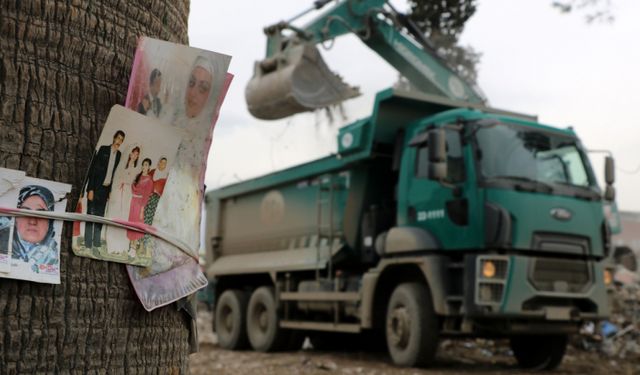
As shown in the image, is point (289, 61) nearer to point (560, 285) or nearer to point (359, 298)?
point (359, 298)

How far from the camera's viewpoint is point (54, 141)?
1.56m

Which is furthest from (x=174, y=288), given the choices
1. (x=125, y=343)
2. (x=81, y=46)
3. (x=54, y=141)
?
(x=81, y=46)

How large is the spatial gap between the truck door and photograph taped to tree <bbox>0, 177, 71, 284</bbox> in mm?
6681

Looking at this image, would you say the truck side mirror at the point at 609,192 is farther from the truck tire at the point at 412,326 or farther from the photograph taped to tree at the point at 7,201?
the photograph taped to tree at the point at 7,201

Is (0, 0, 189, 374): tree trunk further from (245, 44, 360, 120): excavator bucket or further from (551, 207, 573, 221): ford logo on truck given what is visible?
(245, 44, 360, 120): excavator bucket

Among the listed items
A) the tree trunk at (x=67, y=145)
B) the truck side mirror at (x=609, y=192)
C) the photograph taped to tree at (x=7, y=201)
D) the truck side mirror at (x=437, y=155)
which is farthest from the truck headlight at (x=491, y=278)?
the photograph taped to tree at (x=7, y=201)

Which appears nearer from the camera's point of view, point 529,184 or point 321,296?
point 529,184

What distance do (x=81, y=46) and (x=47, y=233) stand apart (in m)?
0.39

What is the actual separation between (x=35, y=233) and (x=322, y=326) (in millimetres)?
8610

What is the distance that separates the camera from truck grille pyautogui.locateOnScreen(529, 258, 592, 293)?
7.94 metres

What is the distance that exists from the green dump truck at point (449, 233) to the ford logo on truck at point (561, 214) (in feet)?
0.05

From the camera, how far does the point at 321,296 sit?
9.93 meters

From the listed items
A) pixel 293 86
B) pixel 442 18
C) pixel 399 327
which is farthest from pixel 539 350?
pixel 442 18

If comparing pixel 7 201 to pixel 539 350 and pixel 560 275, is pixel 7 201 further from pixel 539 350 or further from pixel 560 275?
pixel 539 350
